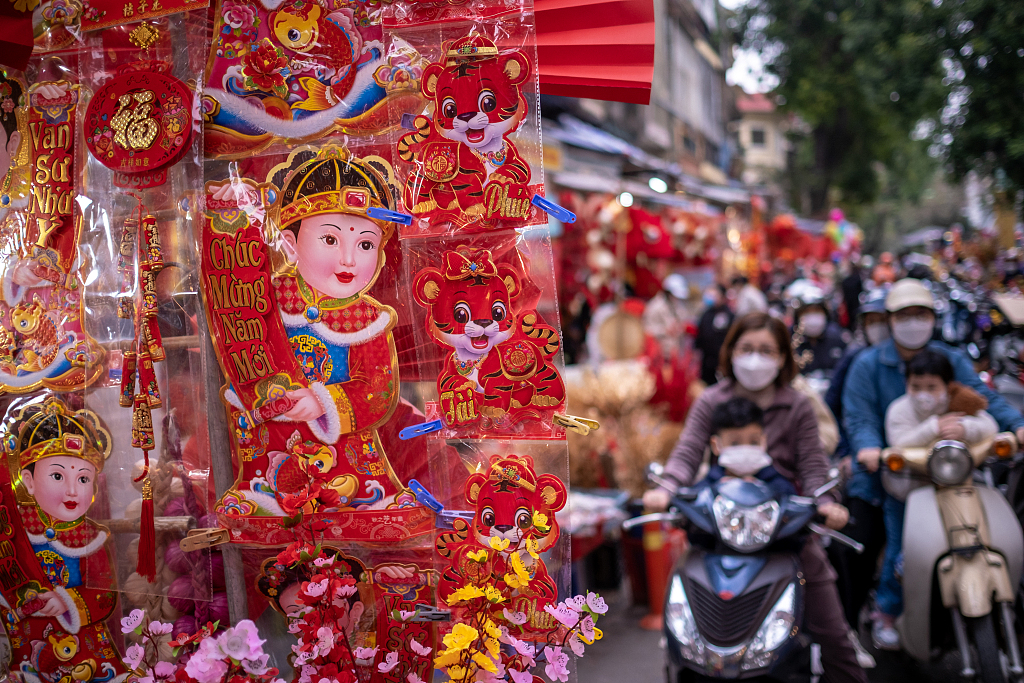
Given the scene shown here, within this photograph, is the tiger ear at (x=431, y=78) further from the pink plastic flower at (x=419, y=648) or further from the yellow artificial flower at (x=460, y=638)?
the pink plastic flower at (x=419, y=648)

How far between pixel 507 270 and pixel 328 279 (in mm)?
629

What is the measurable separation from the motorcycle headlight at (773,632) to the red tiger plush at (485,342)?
1.32 meters

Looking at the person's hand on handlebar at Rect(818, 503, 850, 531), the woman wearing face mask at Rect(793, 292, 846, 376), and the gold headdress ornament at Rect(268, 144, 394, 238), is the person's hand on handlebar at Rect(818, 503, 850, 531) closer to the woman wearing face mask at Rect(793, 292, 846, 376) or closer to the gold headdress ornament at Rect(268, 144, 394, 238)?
the gold headdress ornament at Rect(268, 144, 394, 238)

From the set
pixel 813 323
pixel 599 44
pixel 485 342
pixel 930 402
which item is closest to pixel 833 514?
pixel 930 402

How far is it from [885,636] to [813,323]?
10.3 ft

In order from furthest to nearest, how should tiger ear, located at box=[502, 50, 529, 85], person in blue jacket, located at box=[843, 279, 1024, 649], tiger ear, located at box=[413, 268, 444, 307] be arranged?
person in blue jacket, located at box=[843, 279, 1024, 649], tiger ear, located at box=[413, 268, 444, 307], tiger ear, located at box=[502, 50, 529, 85]

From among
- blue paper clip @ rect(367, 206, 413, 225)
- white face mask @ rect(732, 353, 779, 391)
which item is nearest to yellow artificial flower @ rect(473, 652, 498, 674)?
blue paper clip @ rect(367, 206, 413, 225)

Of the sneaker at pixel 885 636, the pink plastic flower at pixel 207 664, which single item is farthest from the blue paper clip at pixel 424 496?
the sneaker at pixel 885 636

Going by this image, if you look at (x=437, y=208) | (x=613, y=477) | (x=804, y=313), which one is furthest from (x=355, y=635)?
(x=804, y=313)

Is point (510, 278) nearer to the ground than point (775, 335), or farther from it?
farther from it

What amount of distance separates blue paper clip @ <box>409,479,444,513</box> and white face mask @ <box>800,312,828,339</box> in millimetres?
5281

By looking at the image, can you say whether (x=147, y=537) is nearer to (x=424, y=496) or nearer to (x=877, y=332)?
(x=424, y=496)

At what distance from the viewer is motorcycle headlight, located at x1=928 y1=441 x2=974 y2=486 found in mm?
3367

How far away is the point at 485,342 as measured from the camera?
2180mm
